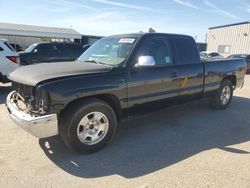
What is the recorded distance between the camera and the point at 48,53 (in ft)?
38.9

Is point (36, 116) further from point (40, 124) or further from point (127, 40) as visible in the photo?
point (127, 40)

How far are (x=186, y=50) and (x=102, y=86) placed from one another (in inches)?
95.0

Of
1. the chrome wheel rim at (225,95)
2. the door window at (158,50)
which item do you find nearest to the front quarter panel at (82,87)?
the door window at (158,50)

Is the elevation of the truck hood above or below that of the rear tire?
above

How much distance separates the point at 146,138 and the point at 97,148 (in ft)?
3.37

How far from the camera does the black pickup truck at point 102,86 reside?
10.9 feet

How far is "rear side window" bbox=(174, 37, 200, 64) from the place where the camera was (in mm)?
5043

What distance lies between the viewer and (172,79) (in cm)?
474

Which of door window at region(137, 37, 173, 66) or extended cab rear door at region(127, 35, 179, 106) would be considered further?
door window at region(137, 37, 173, 66)

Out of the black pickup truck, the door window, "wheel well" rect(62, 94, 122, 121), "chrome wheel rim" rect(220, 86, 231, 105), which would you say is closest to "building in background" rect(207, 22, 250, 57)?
"chrome wheel rim" rect(220, 86, 231, 105)

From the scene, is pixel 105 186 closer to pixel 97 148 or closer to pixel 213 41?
pixel 97 148

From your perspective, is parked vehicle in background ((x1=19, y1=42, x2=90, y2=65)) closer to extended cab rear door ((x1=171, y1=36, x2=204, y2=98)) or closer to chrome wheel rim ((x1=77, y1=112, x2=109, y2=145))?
extended cab rear door ((x1=171, y1=36, x2=204, y2=98))

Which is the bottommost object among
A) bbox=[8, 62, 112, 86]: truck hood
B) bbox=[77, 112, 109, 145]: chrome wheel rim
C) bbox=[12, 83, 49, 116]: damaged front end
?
bbox=[77, 112, 109, 145]: chrome wheel rim

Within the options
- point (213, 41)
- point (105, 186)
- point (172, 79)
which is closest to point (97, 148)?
point (105, 186)
